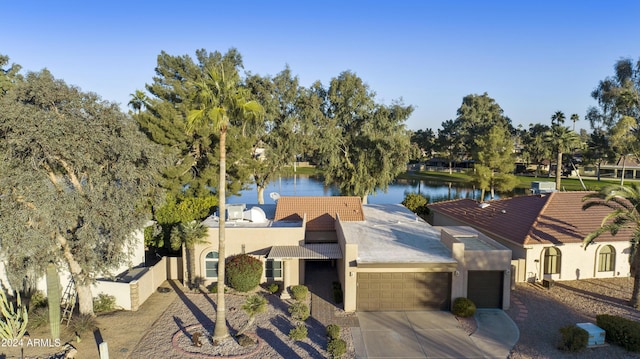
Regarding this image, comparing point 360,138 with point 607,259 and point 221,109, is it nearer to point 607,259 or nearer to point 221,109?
point 607,259

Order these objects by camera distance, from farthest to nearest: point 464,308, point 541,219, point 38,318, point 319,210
Answer: point 319,210, point 541,219, point 464,308, point 38,318

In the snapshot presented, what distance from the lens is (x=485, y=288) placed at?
56.8 ft

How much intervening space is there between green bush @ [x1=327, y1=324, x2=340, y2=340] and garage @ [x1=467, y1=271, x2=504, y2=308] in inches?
271

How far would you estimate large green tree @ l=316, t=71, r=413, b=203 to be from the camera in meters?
38.4

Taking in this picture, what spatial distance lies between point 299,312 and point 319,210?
33.4ft

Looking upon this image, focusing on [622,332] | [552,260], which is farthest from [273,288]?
[552,260]

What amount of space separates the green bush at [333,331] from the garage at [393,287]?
291 centimetres

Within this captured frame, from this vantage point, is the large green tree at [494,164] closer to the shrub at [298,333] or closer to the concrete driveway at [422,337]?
the concrete driveway at [422,337]

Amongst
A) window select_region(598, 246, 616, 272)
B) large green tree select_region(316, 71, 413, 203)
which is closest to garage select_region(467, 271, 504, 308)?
window select_region(598, 246, 616, 272)

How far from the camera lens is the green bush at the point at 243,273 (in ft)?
60.4

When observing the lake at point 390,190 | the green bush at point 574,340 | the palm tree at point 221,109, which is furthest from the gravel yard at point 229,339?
the lake at point 390,190

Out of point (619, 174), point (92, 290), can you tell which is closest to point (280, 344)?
point (92, 290)

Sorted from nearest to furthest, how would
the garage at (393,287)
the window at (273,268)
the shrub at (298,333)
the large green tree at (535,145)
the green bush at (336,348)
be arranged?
the green bush at (336,348) → the shrub at (298,333) → the garage at (393,287) → the window at (273,268) → the large green tree at (535,145)

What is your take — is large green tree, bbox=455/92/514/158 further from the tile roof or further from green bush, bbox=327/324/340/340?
green bush, bbox=327/324/340/340
